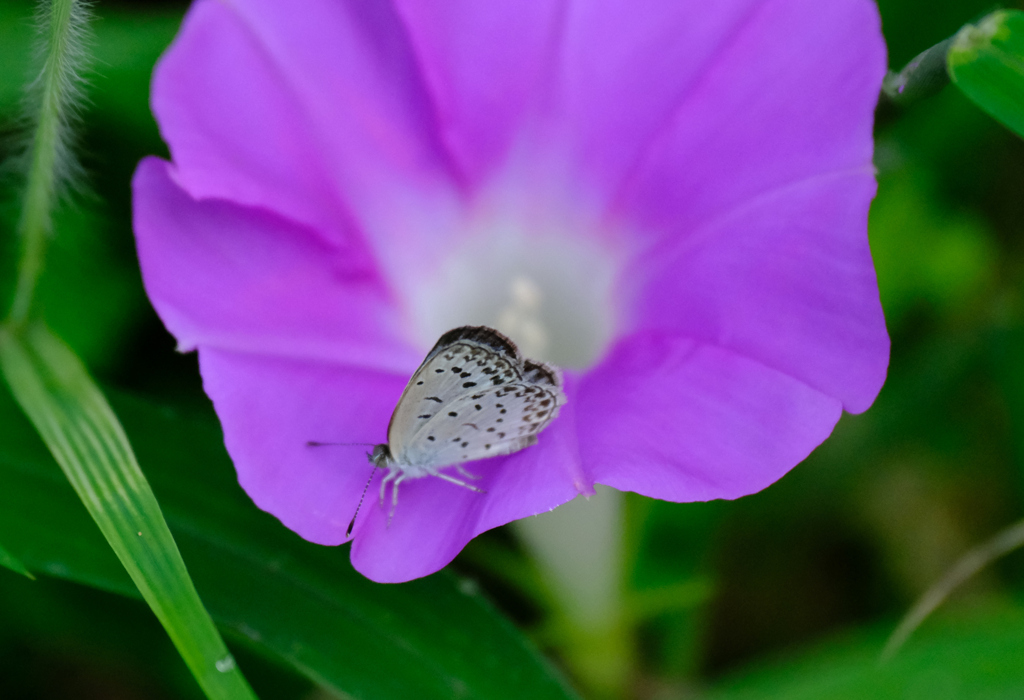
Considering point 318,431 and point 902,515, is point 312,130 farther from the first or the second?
point 902,515

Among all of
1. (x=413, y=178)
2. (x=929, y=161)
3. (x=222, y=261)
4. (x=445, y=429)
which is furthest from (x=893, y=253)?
(x=222, y=261)

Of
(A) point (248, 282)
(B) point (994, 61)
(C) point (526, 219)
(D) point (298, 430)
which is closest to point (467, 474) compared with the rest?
(D) point (298, 430)

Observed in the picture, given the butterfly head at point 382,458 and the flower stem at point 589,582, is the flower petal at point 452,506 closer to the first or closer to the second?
the butterfly head at point 382,458

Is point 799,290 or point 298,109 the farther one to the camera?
point 298,109

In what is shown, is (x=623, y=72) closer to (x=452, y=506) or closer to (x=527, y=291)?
(x=527, y=291)

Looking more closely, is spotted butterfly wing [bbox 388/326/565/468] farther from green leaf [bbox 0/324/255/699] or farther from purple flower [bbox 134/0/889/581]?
green leaf [bbox 0/324/255/699]

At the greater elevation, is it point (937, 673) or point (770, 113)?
point (770, 113)

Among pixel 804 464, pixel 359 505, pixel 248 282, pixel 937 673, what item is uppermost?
pixel 248 282
